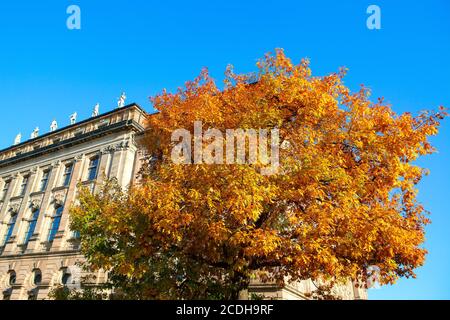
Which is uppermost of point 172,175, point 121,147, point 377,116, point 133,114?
point 133,114

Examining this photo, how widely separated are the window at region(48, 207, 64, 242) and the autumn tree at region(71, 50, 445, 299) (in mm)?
18202

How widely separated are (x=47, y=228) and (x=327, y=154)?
2611cm

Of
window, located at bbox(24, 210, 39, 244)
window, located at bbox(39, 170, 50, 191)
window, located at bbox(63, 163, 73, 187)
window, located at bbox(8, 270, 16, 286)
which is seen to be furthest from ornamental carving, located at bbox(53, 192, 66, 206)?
window, located at bbox(8, 270, 16, 286)

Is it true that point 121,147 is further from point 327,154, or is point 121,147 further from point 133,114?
point 327,154

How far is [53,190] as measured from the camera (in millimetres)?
29828

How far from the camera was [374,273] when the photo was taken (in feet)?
34.1

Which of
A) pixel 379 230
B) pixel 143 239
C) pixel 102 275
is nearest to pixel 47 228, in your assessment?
pixel 102 275

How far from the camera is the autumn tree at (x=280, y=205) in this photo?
9164 millimetres

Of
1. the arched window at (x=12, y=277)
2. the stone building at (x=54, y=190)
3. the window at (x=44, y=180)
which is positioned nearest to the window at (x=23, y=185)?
the stone building at (x=54, y=190)

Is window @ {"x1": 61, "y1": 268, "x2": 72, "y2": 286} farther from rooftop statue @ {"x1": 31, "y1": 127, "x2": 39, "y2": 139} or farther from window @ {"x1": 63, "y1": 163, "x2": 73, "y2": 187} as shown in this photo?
rooftop statue @ {"x1": 31, "y1": 127, "x2": 39, "y2": 139}

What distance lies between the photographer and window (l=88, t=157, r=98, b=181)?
28.4m

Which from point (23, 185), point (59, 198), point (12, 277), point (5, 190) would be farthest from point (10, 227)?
point (59, 198)

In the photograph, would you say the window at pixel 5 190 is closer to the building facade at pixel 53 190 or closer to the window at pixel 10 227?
the building facade at pixel 53 190
